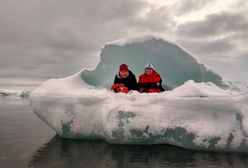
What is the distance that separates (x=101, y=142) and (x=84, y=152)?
1.37 metres

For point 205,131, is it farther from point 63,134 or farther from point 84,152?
point 63,134

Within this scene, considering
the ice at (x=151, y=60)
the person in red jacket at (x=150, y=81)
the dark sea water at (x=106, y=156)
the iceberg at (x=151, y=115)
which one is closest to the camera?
the dark sea water at (x=106, y=156)

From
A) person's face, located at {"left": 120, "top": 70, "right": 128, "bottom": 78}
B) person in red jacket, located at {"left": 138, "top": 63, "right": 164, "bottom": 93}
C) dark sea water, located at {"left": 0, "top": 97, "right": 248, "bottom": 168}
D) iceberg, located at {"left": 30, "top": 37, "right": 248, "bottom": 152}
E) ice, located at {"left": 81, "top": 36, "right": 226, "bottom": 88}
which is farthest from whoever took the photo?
ice, located at {"left": 81, "top": 36, "right": 226, "bottom": 88}

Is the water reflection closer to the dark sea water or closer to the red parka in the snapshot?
the dark sea water

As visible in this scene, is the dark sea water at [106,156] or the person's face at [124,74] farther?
the person's face at [124,74]

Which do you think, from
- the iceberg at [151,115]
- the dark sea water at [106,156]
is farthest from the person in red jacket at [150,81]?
the dark sea water at [106,156]

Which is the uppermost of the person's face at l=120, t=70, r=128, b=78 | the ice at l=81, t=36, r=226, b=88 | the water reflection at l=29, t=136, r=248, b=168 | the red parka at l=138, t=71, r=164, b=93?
the ice at l=81, t=36, r=226, b=88

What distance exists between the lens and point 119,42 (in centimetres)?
1042

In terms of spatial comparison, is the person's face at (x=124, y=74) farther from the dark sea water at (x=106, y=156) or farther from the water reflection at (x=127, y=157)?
the water reflection at (x=127, y=157)

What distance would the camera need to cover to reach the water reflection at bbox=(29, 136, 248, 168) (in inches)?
238

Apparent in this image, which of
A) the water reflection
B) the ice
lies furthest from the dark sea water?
the ice

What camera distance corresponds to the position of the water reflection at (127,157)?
6.04 metres

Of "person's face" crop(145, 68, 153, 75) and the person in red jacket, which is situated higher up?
"person's face" crop(145, 68, 153, 75)

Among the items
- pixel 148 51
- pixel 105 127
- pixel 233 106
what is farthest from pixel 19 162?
pixel 148 51
